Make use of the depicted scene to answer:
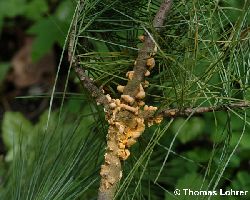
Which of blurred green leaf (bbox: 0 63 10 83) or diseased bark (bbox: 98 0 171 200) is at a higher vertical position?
diseased bark (bbox: 98 0 171 200)

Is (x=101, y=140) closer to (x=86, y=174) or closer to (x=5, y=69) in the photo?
(x=86, y=174)

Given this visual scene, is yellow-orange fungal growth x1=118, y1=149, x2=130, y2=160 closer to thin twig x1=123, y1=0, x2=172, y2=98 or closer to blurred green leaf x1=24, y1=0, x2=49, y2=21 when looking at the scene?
thin twig x1=123, y1=0, x2=172, y2=98

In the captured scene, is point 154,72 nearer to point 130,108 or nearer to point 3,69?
point 130,108

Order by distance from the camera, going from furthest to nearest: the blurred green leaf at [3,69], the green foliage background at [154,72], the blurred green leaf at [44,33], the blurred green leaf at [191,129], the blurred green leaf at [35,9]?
1. the blurred green leaf at [3,69]
2. the blurred green leaf at [35,9]
3. the blurred green leaf at [44,33]
4. the blurred green leaf at [191,129]
5. the green foliage background at [154,72]

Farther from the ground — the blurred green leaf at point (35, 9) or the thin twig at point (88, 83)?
the blurred green leaf at point (35, 9)

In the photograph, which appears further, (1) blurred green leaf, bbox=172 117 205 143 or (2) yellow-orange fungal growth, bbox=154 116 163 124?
(1) blurred green leaf, bbox=172 117 205 143

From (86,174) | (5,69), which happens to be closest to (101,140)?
(86,174)

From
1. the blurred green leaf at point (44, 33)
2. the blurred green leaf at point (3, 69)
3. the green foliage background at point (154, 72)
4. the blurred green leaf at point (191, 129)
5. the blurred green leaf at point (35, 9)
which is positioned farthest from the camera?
the blurred green leaf at point (3, 69)

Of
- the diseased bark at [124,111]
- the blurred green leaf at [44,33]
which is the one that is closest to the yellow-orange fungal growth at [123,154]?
the diseased bark at [124,111]

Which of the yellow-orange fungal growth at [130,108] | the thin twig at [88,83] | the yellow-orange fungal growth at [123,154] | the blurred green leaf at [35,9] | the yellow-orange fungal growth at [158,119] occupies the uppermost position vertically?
the blurred green leaf at [35,9]

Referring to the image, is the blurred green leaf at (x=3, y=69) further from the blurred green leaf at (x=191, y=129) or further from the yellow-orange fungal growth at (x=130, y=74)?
the yellow-orange fungal growth at (x=130, y=74)

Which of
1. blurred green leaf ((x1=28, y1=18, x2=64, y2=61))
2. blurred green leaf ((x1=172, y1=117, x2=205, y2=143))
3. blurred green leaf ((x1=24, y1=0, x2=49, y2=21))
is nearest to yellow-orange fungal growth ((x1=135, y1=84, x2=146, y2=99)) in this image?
blurred green leaf ((x1=172, y1=117, x2=205, y2=143))
